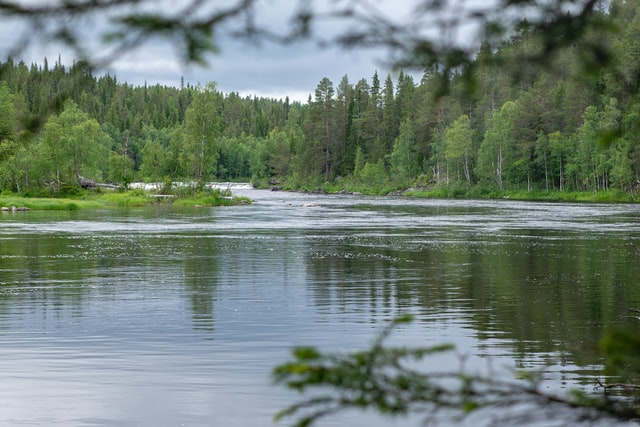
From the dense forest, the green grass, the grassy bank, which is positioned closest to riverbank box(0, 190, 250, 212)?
the green grass

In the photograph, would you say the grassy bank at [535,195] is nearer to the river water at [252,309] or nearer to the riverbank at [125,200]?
the riverbank at [125,200]

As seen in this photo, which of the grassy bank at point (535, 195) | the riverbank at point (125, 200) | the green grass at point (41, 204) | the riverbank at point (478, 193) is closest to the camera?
the green grass at point (41, 204)

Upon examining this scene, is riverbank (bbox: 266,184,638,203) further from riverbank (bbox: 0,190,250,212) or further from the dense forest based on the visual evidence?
riverbank (bbox: 0,190,250,212)

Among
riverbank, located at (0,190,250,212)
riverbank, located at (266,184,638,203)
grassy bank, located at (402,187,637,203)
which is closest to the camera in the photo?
riverbank, located at (0,190,250,212)

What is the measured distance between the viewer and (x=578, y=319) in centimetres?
1847

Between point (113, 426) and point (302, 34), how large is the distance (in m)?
8.21

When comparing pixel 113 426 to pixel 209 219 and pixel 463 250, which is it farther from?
pixel 209 219

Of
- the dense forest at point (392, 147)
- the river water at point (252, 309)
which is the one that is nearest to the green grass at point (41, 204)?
the dense forest at point (392, 147)

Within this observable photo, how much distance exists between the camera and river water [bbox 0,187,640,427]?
12312 millimetres

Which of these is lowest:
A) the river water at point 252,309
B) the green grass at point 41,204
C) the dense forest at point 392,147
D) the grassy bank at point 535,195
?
Result: the river water at point 252,309

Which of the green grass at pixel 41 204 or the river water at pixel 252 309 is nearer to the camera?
the river water at pixel 252 309

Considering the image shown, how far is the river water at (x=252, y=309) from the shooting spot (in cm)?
1231

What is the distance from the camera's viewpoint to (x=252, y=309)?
2009 centimetres

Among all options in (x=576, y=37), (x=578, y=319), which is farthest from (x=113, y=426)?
(x=578, y=319)
